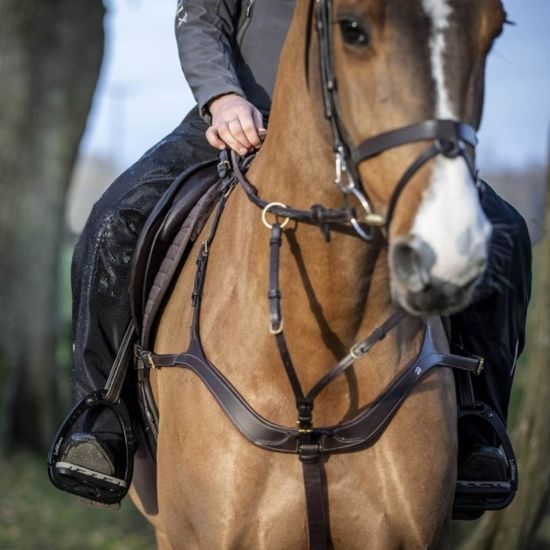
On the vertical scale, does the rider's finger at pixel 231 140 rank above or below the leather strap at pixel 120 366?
above

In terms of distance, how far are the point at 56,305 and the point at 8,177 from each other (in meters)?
2.12

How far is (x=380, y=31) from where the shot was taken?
9.65 feet

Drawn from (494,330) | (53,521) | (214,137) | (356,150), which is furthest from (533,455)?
(53,521)

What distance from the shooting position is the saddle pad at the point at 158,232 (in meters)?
4.21

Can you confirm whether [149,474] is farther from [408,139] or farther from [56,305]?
[56,305]

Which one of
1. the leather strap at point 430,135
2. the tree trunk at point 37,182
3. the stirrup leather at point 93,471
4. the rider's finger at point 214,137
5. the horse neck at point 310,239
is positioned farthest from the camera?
the tree trunk at point 37,182

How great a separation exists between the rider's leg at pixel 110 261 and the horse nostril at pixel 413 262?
1.82m

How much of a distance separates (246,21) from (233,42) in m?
0.12

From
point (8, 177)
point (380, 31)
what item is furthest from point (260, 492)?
point (8, 177)

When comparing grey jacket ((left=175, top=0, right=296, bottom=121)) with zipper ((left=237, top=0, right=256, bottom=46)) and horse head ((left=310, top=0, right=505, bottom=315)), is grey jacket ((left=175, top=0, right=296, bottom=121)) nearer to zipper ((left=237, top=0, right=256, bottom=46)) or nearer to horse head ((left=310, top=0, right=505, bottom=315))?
zipper ((left=237, top=0, right=256, bottom=46))

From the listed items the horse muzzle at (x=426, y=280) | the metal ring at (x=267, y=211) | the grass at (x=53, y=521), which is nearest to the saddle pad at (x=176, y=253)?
the metal ring at (x=267, y=211)

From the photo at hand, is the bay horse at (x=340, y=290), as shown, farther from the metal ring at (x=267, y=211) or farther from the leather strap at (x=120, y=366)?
the leather strap at (x=120, y=366)

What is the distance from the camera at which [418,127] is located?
287cm

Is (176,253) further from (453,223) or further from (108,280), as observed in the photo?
(453,223)
